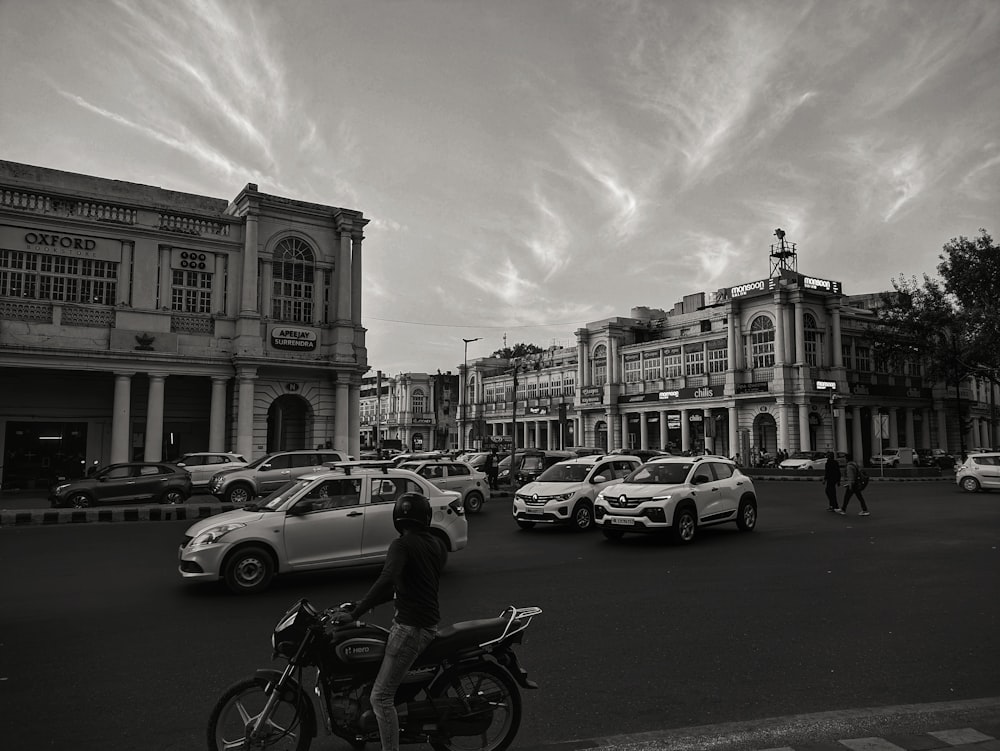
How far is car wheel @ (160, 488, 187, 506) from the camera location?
19.8 meters

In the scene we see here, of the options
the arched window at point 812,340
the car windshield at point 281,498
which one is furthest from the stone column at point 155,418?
the arched window at point 812,340

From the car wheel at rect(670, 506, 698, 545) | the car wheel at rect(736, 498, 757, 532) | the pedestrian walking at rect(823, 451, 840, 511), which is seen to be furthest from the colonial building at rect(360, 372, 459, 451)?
the car wheel at rect(670, 506, 698, 545)

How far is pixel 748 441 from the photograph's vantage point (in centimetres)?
5384

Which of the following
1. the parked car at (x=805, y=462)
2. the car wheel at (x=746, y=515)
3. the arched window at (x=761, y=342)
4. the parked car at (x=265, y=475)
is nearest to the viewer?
the car wheel at (x=746, y=515)

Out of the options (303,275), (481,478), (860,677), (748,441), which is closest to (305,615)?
(860,677)

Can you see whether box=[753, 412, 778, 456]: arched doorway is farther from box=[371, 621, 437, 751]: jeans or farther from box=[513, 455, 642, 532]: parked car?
box=[371, 621, 437, 751]: jeans

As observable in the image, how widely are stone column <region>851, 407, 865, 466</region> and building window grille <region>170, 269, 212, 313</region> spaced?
157 feet

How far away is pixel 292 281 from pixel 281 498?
2401 cm

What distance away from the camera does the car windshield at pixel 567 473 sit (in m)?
16.3

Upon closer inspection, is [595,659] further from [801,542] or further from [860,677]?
[801,542]

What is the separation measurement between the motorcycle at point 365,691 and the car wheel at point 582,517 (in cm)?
1127

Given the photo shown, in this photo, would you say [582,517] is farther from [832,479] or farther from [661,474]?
[832,479]

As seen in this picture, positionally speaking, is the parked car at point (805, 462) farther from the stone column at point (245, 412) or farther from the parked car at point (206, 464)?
the parked car at point (206, 464)

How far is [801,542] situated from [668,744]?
1017 cm
